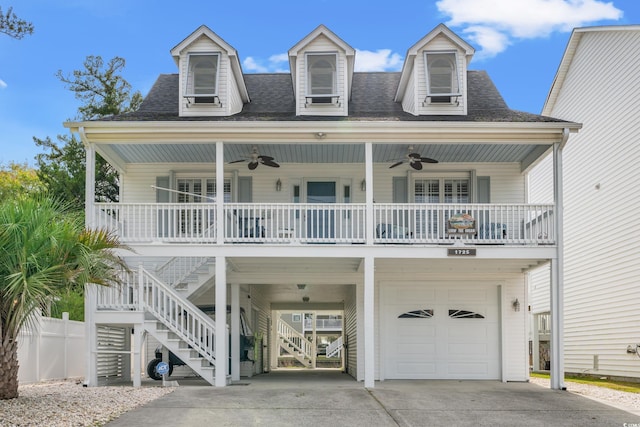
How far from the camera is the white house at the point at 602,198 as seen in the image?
17.4 m

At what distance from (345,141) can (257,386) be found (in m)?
5.37

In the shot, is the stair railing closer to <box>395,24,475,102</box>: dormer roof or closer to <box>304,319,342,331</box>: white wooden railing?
<box>395,24,475,102</box>: dormer roof

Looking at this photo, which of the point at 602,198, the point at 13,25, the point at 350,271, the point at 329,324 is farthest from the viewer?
the point at 329,324

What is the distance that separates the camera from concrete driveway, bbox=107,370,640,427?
393 inches

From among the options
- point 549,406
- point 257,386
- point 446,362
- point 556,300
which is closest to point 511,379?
point 446,362

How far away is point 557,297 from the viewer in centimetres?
1473

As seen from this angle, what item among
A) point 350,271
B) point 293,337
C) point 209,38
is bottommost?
point 293,337

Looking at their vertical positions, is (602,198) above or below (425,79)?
below

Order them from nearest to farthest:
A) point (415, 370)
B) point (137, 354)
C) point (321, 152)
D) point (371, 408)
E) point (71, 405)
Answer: point (71, 405), point (371, 408), point (137, 354), point (321, 152), point (415, 370)

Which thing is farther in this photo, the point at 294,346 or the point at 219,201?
the point at 294,346

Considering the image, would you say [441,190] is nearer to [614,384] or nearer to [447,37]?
[447,37]

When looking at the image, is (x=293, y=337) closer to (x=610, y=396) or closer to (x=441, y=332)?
(x=441, y=332)

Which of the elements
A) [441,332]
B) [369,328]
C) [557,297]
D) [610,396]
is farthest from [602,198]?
[369,328]

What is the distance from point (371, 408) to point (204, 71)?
8.99 metres
